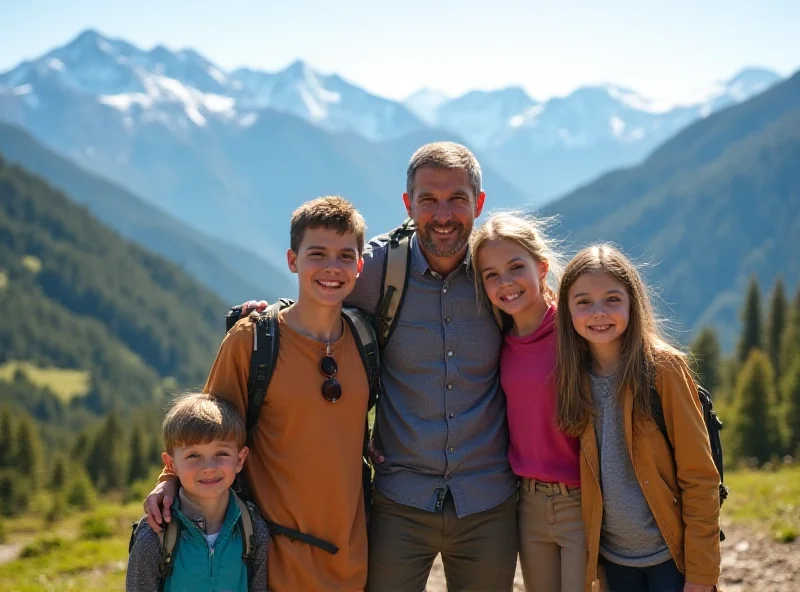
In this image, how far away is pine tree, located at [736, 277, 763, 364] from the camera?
61156mm

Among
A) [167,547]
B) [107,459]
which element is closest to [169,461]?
[167,547]

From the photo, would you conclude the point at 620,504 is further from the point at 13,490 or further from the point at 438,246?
the point at 13,490

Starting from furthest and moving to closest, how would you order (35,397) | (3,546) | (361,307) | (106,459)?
(35,397), (106,459), (3,546), (361,307)

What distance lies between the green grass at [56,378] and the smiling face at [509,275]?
552 feet

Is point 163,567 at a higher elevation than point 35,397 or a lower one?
higher

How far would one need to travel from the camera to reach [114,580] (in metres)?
11.8

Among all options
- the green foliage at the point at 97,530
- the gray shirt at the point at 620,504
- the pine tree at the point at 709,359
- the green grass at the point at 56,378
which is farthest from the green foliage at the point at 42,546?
the green grass at the point at 56,378

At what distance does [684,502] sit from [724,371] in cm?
5882

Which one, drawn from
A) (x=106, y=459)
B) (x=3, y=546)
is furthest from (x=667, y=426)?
(x=106, y=459)

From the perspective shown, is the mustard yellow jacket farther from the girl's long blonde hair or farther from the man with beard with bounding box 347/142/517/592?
the girl's long blonde hair

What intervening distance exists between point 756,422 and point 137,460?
167ft

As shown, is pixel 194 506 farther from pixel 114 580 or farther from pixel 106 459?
pixel 106 459

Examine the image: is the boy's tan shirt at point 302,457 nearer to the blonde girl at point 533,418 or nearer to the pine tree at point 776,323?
the blonde girl at point 533,418

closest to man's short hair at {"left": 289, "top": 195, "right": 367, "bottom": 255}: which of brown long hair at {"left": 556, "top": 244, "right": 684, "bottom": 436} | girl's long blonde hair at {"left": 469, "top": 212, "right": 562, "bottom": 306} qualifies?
girl's long blonde hair at {"left": 469, "top": 212, "right": 562, "bottom": 306}
